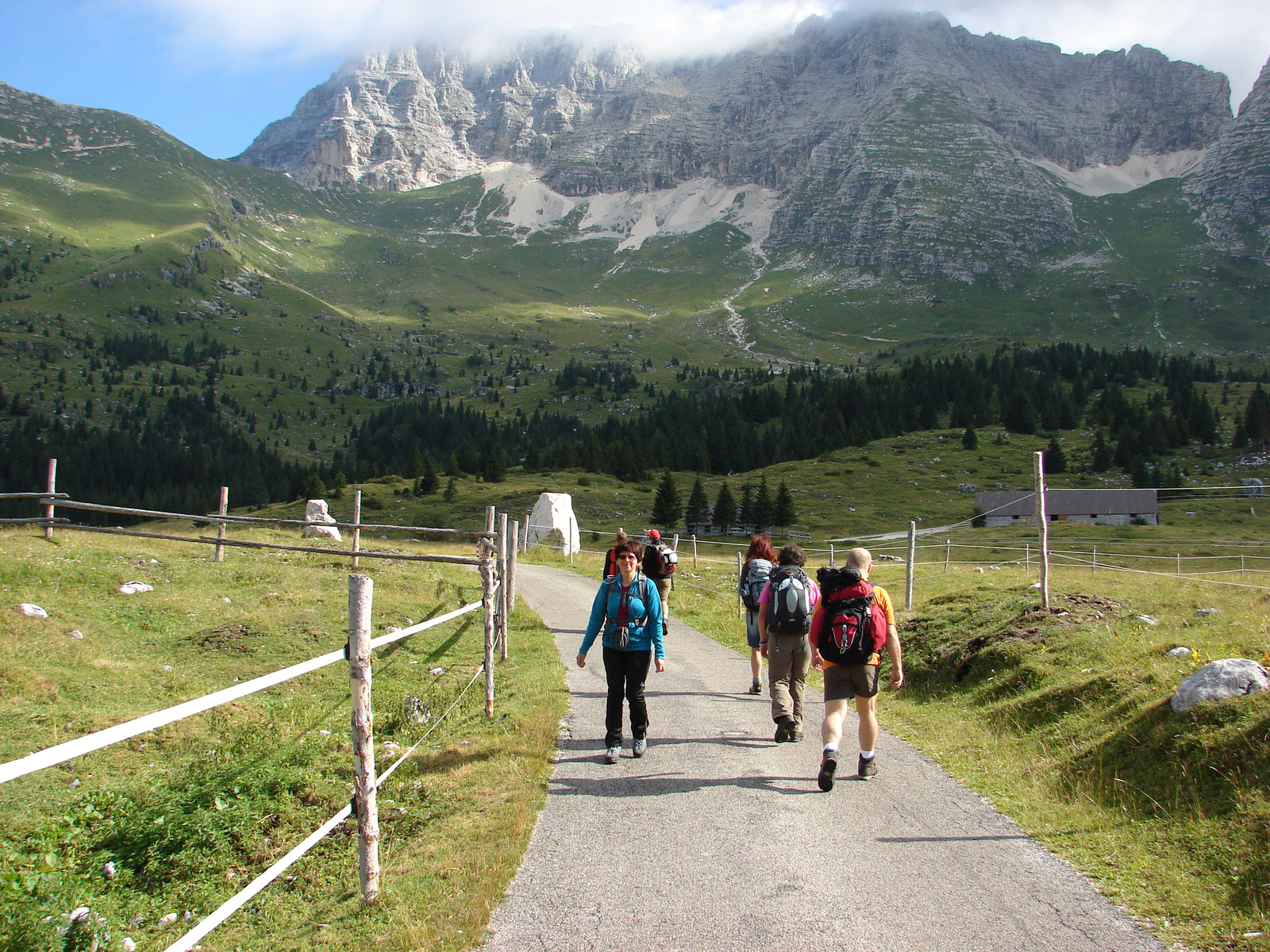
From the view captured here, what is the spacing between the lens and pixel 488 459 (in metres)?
117

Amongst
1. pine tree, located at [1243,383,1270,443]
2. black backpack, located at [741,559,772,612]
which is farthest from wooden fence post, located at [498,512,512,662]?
pine tree, located at [1243,383,1270,443]

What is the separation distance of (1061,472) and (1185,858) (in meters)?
122

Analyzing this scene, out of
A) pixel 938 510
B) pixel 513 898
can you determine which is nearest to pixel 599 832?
pixel 513 898

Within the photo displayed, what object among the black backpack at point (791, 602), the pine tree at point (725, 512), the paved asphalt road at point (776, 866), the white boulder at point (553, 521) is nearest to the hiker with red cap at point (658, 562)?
the black backpack at point (791, 602)

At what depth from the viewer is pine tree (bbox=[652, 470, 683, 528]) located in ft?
292

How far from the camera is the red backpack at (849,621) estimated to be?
7895mm

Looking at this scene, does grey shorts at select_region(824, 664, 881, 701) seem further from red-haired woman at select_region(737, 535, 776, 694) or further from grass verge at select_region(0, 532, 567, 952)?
grass verge at select_region(0, 532, 567, 952)

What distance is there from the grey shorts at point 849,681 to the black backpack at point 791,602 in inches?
52.0

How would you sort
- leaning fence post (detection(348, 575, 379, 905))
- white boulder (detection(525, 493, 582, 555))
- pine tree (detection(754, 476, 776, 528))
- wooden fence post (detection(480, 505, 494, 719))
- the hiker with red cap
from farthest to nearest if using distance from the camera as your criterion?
pine tree (detection(754, 476, 776, 528)) → white boulder (detection(525, 493, 582, 555)) → the hiker with red cap → wooden fence post (detection(480, 505, 494, 719)) → leaning fence post (detection(348, 575, 379, 905))

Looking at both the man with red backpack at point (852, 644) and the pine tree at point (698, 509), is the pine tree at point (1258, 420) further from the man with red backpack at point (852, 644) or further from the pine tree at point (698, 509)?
the man with red backpack at point (852, 644)

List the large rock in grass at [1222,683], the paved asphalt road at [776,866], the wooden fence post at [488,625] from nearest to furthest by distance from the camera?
the paved asphalt road at [776,866], the large rock in grass at [1222,683], the wooden fence post at [488,625]

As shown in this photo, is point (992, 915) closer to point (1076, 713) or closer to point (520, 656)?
point (1076, 713)

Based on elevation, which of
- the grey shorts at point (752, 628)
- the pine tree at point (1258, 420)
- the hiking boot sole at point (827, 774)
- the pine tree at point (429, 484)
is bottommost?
the hiking boot sole at point (827, 774)

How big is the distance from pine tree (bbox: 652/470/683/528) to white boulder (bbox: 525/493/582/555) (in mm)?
36252
